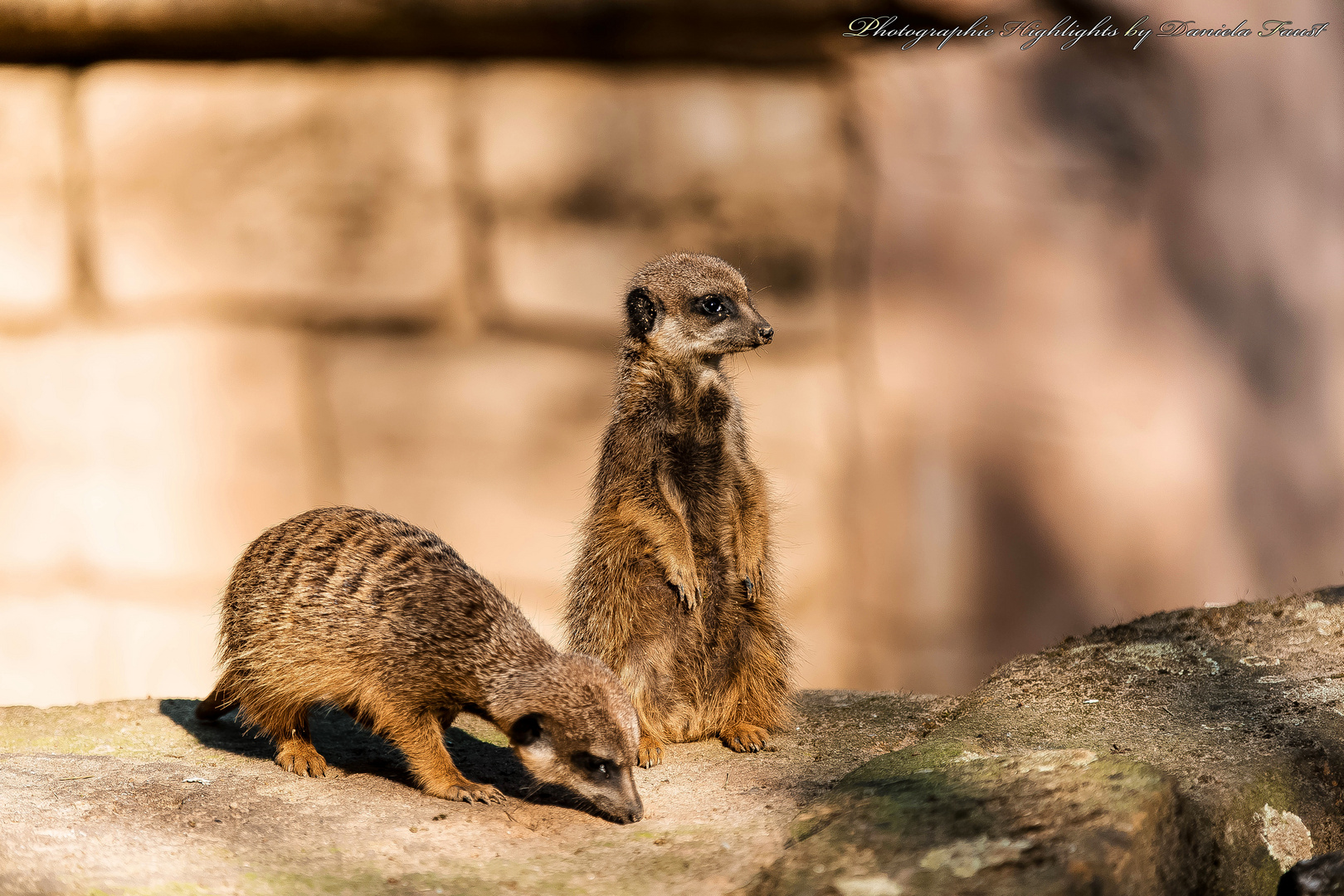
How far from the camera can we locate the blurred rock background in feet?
12.5

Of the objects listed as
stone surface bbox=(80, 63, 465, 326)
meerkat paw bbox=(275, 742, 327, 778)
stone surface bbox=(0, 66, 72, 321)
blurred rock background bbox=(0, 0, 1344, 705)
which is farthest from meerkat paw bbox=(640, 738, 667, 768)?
stone surface bbox=(0, 66, 72, 321)

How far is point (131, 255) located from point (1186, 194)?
3656mm

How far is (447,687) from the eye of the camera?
2225mm

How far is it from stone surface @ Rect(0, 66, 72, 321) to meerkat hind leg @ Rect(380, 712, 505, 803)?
242cm

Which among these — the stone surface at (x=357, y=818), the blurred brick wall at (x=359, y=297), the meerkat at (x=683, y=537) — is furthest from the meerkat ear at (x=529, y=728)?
the blurred brick wall at (x=359, y=297)

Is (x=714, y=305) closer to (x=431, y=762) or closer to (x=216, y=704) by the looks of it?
(x=431, y=762)

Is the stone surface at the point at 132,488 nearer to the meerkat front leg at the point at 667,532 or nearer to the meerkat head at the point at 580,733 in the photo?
the meerkat front leg at the point at 667,532

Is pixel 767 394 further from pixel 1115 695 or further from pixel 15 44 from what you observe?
pixel 15 44

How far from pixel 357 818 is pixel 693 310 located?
1.32 metres

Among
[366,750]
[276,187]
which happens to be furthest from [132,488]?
[366,750]

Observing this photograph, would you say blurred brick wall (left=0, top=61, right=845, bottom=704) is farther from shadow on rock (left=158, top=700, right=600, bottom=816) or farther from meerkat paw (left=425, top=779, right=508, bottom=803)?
meerkat paw (left=425, top=779, right=508, bottom=803)

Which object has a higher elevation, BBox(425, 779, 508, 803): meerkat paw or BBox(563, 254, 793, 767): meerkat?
BBox(563, 254, 793, 767): meerkat

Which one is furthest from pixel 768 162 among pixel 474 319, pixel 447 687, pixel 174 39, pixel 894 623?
pixel 447 687

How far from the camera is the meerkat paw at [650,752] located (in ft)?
8.06
